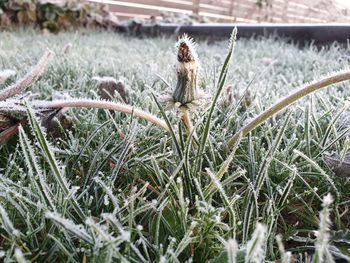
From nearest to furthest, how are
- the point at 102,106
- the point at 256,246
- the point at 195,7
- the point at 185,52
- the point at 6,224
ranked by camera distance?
the point at 256,246 → the point at 6,224 → the point at 185,52 → the point at 102,106 → the point at 195,7

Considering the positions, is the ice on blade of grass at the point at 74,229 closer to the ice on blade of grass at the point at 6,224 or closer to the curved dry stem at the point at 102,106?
the ice on blade of grass at the point at 6,224

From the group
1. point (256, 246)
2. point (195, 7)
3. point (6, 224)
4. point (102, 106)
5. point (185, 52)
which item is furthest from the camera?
point (195, 7)

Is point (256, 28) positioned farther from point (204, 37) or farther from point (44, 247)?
point (44, 247)

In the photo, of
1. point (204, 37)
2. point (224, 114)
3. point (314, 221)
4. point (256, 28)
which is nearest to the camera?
point (314, 221)

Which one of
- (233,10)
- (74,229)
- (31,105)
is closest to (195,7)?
(233,10)

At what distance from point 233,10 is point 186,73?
7359mm

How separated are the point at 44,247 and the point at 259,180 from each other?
299mm

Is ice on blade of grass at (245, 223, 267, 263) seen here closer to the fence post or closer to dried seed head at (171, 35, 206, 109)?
dried seed head at (171, 35, 206, 109)

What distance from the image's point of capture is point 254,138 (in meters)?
0.78

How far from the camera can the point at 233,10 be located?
24.9 ft

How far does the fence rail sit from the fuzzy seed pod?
20.4 feet

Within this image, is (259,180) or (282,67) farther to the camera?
(282,67)

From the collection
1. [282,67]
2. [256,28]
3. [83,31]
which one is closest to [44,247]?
[282,67]

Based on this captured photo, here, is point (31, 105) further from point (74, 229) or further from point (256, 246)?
point (256, 246)
